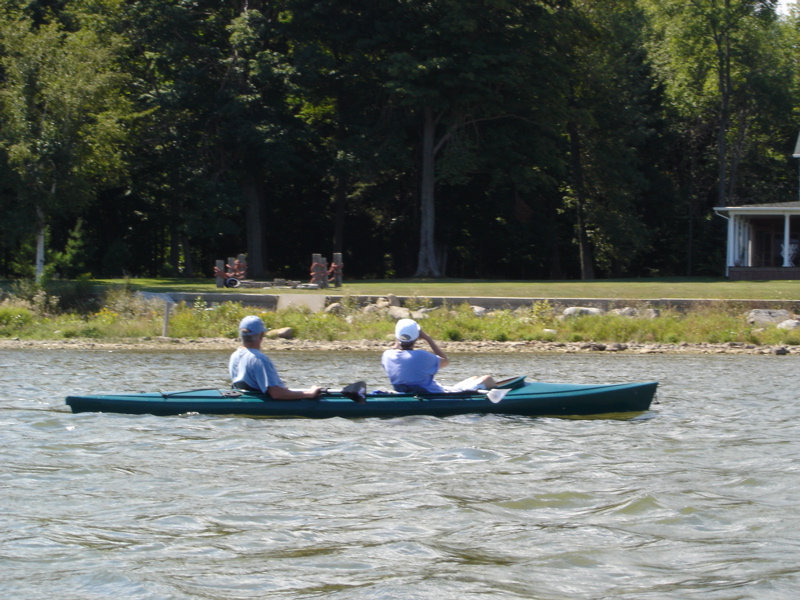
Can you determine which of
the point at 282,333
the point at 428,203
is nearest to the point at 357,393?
the point at 282,333

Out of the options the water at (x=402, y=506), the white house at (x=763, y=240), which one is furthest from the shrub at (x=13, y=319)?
the white house at (x=763, y=240)

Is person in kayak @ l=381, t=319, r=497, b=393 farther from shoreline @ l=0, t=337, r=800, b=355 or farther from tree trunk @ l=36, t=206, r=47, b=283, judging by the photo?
tree trunk @ l=36, t=206, r=47, b=283

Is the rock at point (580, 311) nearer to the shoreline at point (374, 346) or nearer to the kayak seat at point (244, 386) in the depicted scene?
the shoreline at point (374, 346)

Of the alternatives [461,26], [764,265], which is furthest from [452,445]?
[764,265]

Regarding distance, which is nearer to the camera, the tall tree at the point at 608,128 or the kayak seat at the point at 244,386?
the kayak seat at the point at 244,386

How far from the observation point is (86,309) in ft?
79.5

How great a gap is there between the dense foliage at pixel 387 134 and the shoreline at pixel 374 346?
6.58 meters

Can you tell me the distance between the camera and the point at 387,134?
119 feet

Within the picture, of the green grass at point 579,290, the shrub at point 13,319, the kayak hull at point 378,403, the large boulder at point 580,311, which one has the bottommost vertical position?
the kayak hull at point 378,403

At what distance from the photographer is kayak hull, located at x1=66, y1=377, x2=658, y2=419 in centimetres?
1114

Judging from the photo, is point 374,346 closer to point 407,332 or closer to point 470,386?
point 470,386

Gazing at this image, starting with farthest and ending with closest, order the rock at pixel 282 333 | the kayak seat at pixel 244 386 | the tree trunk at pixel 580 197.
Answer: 1. the tree trunk at pixel 580 197
2. the rock at pixel 282 333
3. the kayak seat at pixel 244 386

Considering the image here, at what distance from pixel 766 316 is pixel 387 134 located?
58.3ft

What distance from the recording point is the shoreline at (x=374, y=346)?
20.1m
